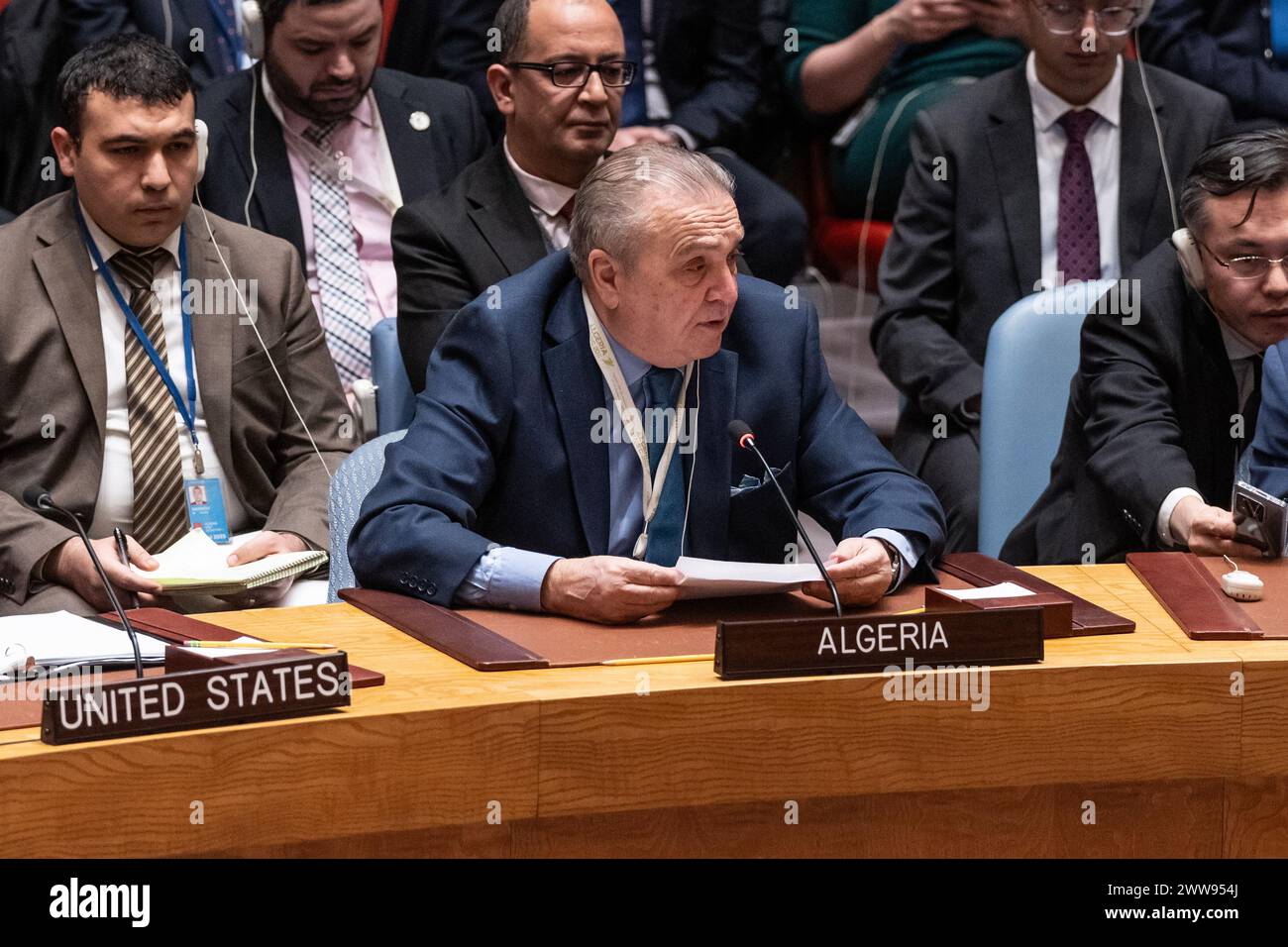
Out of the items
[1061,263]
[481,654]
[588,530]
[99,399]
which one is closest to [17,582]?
[99,399]

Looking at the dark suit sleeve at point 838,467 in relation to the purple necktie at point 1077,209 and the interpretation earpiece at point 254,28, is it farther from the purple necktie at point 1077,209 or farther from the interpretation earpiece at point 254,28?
the interpretation earpiece at point 254,28

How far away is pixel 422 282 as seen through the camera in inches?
127

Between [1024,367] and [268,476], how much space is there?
4.36ft

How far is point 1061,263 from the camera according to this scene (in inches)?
147

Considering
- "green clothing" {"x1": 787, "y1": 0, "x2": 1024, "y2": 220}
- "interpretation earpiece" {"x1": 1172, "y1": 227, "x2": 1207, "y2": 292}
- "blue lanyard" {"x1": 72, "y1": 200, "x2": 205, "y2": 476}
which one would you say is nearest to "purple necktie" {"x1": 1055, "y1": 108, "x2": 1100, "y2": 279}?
"green clothing" {"x1": 787, "y1": 0, "x2": 1024, "y2": 220}

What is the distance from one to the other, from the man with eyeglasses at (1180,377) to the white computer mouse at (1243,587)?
44cm

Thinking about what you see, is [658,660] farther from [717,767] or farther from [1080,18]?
[1080,18]

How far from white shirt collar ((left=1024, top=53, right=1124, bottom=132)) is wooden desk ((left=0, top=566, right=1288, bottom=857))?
6.26 ft

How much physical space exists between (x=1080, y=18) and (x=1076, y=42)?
51mm

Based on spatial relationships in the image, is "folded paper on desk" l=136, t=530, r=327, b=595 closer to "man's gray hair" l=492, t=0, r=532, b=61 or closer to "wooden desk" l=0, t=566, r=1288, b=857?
"wooden desk" l=0, t=566, r=1288, b=857

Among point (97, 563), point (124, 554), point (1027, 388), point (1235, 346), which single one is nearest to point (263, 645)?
point (97, 563)

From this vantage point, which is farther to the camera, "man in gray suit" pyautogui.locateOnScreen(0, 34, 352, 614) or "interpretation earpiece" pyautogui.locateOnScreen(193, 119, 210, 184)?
"interpretation earpiece" pyautogui.locateOnScreen(193, 119, 210, 184)

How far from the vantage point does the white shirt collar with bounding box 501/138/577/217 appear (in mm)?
3334

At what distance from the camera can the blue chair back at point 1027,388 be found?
3092 millimetres
